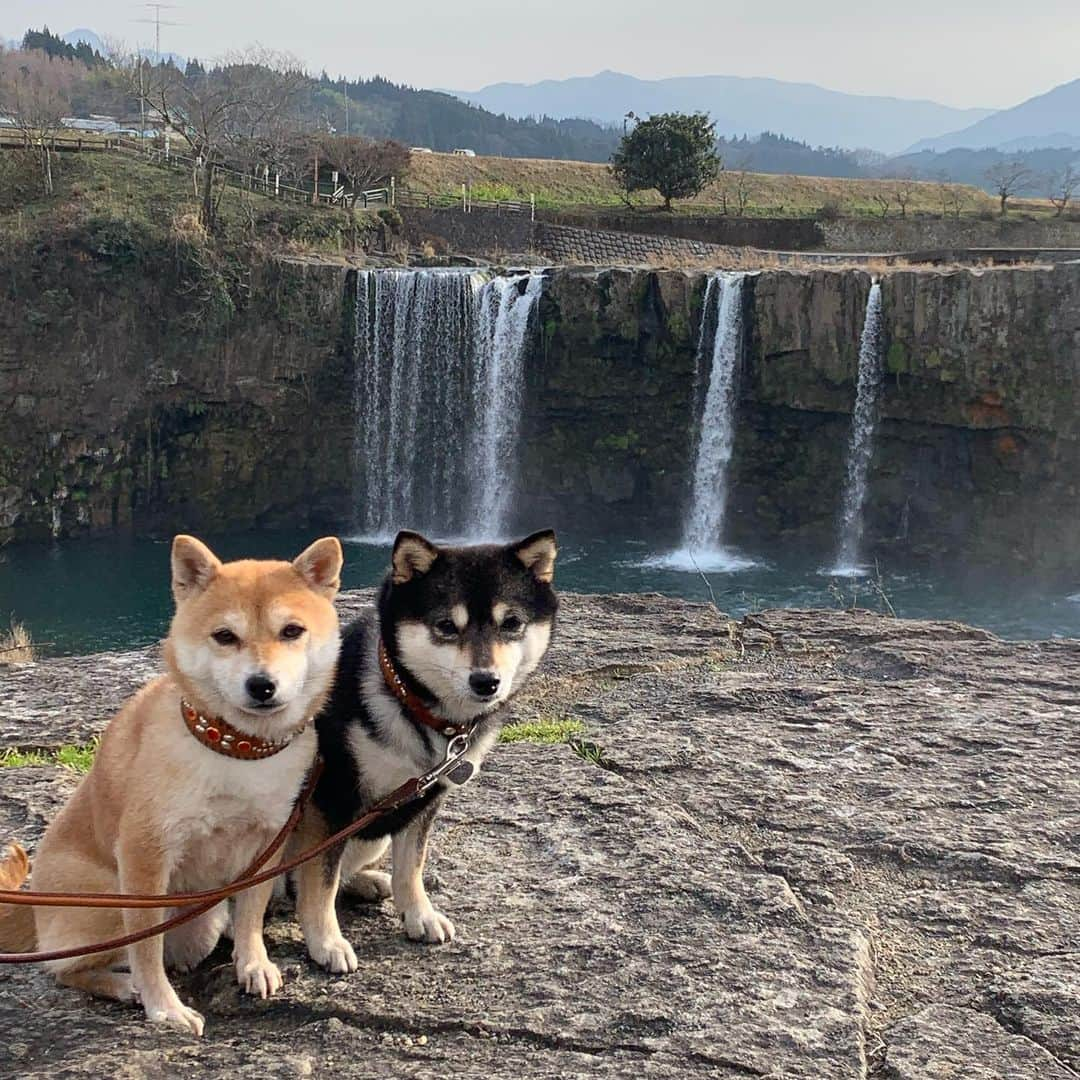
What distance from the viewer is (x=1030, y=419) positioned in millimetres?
25000

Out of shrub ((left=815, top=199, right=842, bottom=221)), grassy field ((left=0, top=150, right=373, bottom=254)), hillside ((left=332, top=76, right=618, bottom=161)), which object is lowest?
grassy field ((left=0, top=150, right=373, bottom=254))

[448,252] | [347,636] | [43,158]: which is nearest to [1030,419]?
[448,252]

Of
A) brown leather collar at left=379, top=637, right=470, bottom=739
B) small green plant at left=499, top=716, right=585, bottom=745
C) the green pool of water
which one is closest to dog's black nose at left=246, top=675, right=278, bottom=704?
brown leather collar at left=379, top=637, right=470, bottom=739

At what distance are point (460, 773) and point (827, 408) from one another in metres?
24.4

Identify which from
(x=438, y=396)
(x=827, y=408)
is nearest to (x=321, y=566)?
(x=827, y=408)

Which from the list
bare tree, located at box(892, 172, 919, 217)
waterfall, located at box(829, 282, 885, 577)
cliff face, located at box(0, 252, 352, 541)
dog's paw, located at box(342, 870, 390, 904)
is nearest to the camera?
dog's paw, located at box(342, 870, 390, 904)

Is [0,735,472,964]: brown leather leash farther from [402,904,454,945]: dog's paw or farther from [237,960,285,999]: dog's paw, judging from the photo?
[402,904,454,945]: dog's paw

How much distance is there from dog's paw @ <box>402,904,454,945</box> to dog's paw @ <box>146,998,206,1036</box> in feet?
2.58

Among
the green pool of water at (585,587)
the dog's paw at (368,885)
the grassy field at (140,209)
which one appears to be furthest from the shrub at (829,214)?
the dog's paw at (368,885)

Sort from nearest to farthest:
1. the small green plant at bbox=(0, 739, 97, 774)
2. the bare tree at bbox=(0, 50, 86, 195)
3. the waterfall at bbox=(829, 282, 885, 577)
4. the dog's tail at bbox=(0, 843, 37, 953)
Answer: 1. the dog's tail at bbox=(0, 843, 37, 953)
2. the small green plant at bbox=(0, 739, 97, 774)
3. the waterfall at bbox=(829, 282, 885, 577)
4. the bare tree at bbox=(0, 50, 86, 195)

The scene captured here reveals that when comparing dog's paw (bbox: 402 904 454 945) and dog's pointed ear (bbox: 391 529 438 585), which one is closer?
dog's pointed ear (bbox: 391 529 438 585)

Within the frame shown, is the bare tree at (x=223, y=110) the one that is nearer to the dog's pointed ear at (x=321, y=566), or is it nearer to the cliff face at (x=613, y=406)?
the cliff face at (x=613, y=406)

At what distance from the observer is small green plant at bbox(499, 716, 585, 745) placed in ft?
19.2

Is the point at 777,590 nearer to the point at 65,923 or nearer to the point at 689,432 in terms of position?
the point at 689,432
